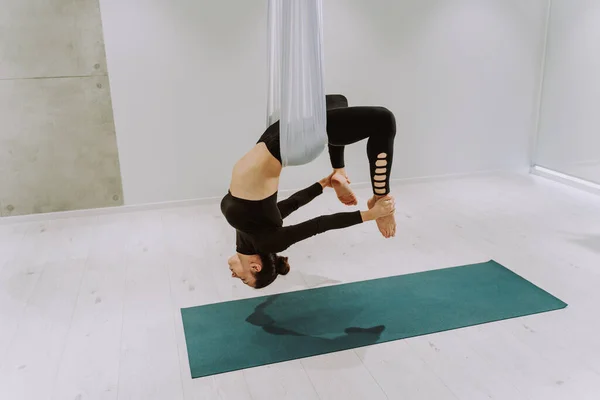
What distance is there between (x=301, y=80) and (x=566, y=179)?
12.7 ft

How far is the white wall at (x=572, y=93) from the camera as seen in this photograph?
4996 mm

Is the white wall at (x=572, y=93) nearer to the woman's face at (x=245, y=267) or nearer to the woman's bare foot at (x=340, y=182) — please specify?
the woman's bare foot at (x=340, y=182)

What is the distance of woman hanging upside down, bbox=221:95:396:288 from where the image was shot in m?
2.54

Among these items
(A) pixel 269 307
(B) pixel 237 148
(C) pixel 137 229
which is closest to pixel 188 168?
(B) pixel 237 148

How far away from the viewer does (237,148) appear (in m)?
5.01

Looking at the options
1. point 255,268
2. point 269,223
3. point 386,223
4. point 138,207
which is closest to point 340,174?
point 386,223

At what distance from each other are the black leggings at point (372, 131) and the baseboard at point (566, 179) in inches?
130

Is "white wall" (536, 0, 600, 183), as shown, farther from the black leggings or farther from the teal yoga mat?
the black leggings

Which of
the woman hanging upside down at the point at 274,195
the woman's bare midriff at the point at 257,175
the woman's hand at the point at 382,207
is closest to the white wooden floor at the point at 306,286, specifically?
the woman hanging upside down at the point at 274,195

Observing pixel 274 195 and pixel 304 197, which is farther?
pixel 304 197

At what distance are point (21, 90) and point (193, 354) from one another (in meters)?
2.81

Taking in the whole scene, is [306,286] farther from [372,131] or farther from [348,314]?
[372,131]

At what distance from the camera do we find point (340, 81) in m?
5.13

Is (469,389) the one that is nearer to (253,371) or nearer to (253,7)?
(253,371)
